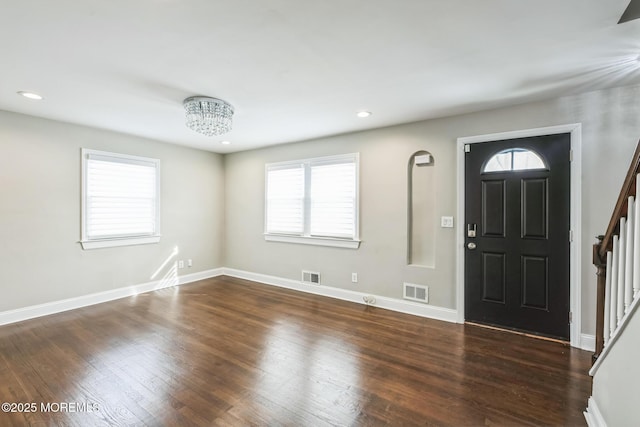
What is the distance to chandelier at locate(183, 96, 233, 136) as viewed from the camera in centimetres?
294

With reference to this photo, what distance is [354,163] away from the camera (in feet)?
13.9

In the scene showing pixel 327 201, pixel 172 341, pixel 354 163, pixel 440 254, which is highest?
pixel 354 163

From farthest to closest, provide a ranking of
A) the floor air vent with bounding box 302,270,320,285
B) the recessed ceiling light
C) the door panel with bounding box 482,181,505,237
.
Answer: the floor air vent with bounding box 302,270,320,285
the door panel with bounding box 482,181,505,237
the recessed ceiling light

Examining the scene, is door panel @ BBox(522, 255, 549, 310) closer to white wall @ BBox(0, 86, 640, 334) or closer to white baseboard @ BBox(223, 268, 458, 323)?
white wall @ BBox(0, 86, 640, 334)

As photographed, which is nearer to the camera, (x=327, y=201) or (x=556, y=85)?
(x=556, y=85)

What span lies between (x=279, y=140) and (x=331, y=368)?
11.6ft

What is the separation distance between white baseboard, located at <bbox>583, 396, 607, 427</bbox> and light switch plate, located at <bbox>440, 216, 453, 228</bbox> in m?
1.98

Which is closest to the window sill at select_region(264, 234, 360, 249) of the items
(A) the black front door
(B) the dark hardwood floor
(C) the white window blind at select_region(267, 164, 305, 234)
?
(C) the white window blind at select_region(267, 164, 305, 234)

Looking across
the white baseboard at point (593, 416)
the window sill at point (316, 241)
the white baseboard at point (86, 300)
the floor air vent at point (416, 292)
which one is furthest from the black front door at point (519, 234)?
the white baseboard at point (86, 300)

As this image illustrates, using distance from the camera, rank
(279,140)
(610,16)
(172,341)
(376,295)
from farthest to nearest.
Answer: (279,140)
(376,295)
(172,341)
(610,16)

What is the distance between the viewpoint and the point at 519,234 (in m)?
3.11

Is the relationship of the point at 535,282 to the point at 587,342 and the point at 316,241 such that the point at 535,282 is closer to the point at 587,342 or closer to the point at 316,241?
the point at 587,342

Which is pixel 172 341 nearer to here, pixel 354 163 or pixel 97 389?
pixel 97 389

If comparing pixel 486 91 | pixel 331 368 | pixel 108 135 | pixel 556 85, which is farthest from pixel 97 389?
pixel 556 85
